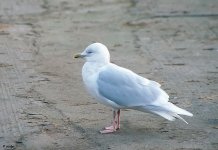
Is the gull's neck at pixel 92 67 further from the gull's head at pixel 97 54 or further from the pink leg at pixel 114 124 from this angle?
the pink leg at pixel 114 124

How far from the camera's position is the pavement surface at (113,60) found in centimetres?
577

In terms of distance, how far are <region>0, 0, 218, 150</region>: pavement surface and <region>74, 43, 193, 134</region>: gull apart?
0.70 ft

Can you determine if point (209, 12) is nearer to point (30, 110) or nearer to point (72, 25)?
point (72, 25)

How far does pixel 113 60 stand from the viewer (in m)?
8.73

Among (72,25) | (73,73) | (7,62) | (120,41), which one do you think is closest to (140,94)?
(73,73)

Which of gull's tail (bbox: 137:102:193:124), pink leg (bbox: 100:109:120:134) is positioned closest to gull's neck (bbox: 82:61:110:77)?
pink leg (bbox: 100:109:120:134)

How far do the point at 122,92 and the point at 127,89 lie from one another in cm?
5

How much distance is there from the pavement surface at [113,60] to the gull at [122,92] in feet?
0.70

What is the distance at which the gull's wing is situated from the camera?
5754mm

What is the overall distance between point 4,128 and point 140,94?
3.83ft

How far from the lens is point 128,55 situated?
29.5 feet

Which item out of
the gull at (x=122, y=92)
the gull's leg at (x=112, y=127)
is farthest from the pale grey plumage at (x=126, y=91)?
the gull's leg at (x=112, y=127)

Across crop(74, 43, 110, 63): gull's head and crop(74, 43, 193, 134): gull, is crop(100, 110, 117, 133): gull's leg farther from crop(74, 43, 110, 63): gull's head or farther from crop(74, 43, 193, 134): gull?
crop(74, 43, 110, 63): gull's head

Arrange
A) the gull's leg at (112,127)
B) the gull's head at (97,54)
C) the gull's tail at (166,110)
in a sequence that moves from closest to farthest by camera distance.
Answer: the gull's tail at (166,110) < the gull's leg at (112,127) < the gull's head at (97,54)
